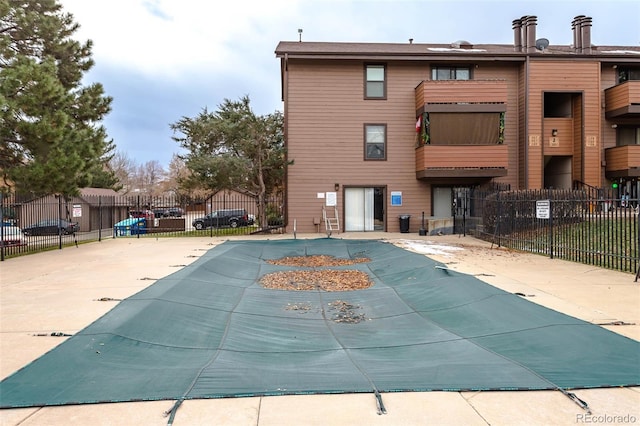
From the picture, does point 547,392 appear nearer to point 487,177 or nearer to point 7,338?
point 7,338

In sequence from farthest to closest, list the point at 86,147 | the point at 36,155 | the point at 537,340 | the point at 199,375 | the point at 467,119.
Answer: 1. the point at 467,119
2. the point at 86,147
3. the point at 36,155
4. the point at 537,340
5. the point at 199,375

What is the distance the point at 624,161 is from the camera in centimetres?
2003

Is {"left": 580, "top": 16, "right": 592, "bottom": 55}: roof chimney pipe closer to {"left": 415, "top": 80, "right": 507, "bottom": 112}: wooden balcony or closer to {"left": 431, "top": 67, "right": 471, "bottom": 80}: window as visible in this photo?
{"left": 415, "top": 80, "right": 507, "bottom": 112}: wooden balcony

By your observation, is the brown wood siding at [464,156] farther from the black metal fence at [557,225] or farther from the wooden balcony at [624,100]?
the wooden balcony at [624,100]

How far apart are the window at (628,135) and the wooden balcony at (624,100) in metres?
1.07

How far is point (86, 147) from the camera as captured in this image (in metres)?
15.3

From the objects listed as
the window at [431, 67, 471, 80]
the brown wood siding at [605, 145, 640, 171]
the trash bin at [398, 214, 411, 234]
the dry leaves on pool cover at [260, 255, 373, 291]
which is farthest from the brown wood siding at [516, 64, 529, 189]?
the dry leaves on pool cover at [260, 255, 373, 291]

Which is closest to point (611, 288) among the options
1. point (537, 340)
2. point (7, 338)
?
point (537, 340)

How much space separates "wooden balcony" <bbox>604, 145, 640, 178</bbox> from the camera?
1983cm

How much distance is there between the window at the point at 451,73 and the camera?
68.3ft

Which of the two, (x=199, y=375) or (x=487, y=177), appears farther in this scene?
(x=487, y=177)

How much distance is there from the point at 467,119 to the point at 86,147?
55.0ft

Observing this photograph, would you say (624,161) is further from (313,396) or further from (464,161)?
(313,396)

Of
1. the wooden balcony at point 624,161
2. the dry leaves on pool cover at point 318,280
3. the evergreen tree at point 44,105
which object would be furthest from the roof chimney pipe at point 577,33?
the evergreen tree at point 44,105
